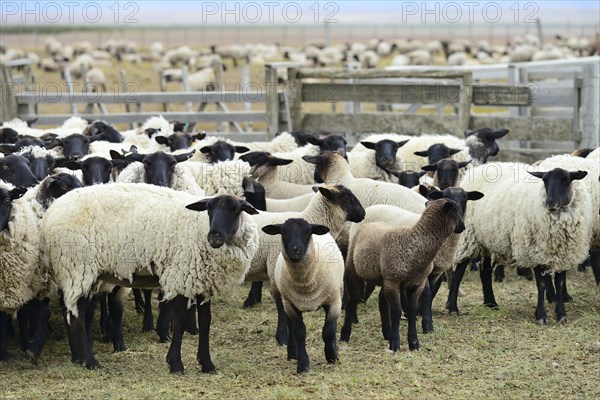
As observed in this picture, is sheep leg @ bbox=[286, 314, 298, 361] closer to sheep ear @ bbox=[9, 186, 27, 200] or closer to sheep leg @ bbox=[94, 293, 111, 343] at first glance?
sheep leg @ bbox=[94, 293, 111, 343]

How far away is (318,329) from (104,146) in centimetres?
467

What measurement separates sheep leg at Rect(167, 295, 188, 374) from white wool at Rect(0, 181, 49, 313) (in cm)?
121

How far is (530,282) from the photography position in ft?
36.5

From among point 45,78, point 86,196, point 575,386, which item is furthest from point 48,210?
point 45,78

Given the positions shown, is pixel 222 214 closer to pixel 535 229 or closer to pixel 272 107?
pixel 535 229

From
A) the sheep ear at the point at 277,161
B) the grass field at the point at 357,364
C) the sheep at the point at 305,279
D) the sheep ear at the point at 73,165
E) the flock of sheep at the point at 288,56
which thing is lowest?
the grass field at the point at 357,364

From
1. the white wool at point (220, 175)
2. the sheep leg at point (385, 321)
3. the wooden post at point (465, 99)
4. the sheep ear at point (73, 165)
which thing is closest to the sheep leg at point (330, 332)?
the sheep leg at point (385, 321)

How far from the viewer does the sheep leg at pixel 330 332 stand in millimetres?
7406

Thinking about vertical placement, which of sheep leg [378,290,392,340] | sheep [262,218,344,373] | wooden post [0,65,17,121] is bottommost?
sheep leg [378,290,392,340]

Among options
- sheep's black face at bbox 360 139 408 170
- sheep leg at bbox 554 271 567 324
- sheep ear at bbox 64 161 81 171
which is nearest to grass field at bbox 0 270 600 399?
sheep leg at bbox 554 271 567 324

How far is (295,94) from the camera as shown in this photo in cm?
1638

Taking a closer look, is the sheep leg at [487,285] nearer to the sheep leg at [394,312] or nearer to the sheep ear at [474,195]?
the sheep ear at [474,195]

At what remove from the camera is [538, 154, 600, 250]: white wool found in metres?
9.70

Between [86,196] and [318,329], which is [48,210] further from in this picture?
[318,329]
